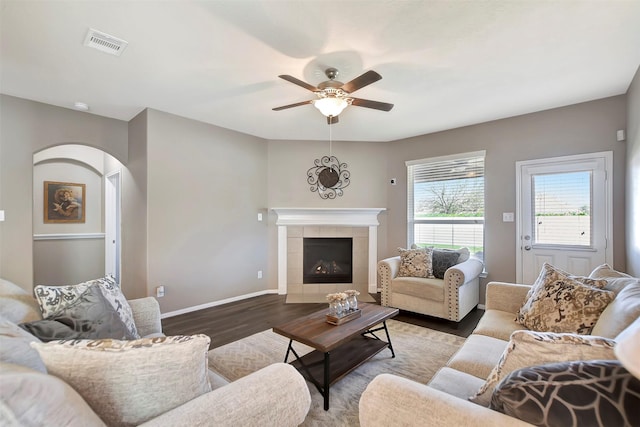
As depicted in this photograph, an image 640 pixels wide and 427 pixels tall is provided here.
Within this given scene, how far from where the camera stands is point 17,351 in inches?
35.6

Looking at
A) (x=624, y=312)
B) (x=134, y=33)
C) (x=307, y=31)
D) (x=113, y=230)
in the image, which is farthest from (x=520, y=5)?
(x=113, y=230)

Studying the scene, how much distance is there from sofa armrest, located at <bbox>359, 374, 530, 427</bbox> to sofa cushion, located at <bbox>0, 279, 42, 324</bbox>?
171cm

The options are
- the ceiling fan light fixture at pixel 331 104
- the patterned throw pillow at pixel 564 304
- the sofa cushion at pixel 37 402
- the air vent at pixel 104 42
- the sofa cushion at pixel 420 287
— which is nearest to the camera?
the sofa cushion at pixel 37 402

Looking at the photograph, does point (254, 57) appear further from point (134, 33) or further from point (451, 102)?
point (451, 102)

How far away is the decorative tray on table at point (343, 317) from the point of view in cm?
223

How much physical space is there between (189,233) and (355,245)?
8.59 ft

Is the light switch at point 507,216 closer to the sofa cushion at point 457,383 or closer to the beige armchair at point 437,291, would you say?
the beige armchair at point 437,291

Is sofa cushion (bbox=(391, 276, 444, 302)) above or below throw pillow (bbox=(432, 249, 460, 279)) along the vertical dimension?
below

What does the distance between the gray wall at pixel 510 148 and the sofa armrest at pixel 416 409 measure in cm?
346

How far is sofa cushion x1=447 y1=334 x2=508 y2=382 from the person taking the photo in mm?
1524

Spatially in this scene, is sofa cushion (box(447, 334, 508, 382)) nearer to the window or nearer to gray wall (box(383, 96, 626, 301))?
gray wall (box(383, 96, 626, 301))

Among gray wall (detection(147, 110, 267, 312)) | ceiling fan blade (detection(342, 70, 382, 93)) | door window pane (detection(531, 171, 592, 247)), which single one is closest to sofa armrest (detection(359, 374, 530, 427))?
ceiling fan blade (detection(342, 70, 382, 93))

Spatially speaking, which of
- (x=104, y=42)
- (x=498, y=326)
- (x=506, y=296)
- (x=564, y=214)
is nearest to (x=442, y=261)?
(x=506, y=296)

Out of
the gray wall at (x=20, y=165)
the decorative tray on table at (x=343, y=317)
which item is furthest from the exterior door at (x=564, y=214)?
the gray wall at (x=20, y=165)
